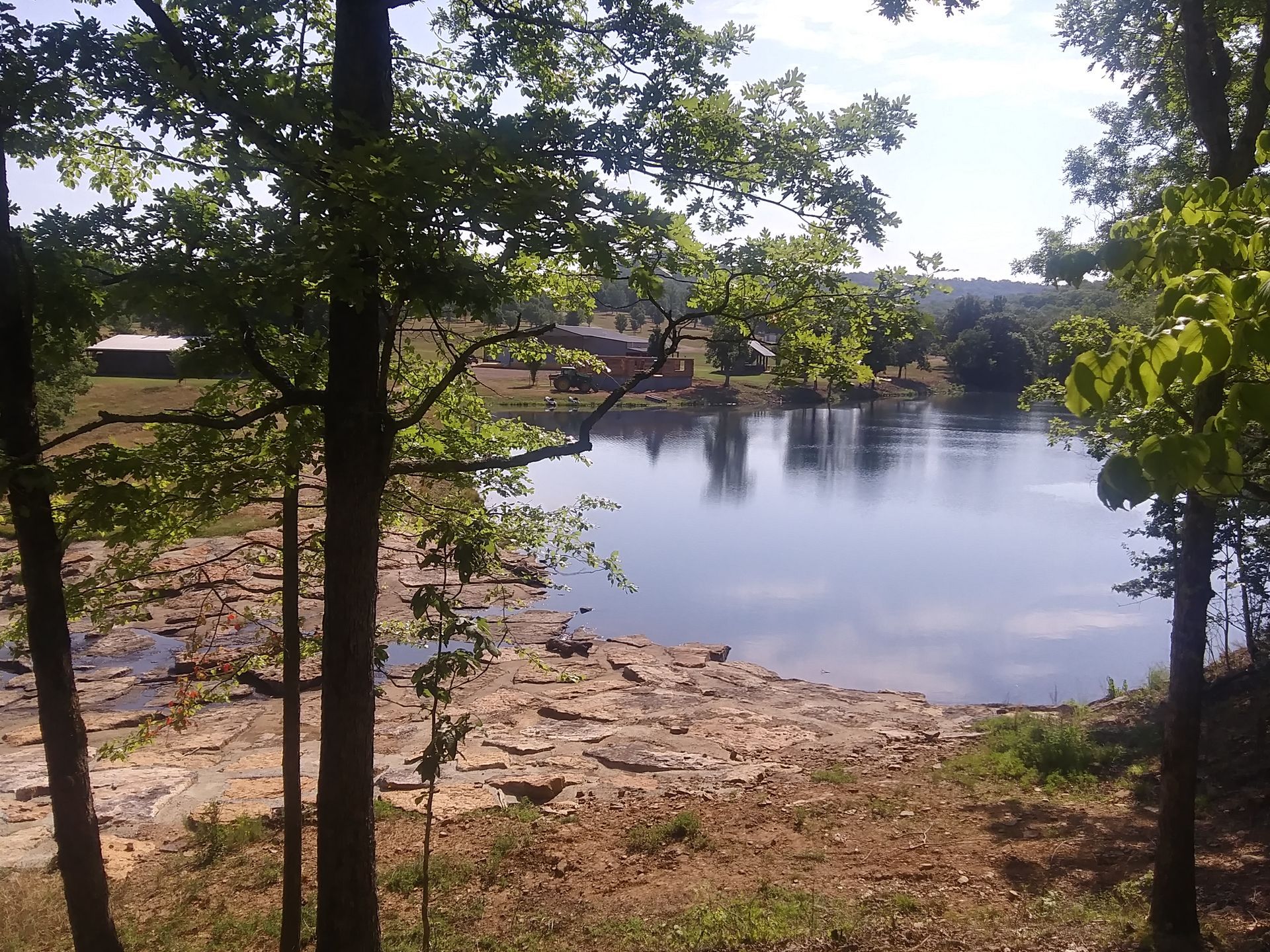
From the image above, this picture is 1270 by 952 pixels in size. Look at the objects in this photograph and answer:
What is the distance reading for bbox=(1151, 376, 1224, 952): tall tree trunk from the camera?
19.3ft

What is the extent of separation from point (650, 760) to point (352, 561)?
7605 mm

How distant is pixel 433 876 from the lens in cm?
768

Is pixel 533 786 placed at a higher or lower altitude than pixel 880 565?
higher

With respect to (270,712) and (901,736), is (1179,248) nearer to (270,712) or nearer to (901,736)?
(901,736)

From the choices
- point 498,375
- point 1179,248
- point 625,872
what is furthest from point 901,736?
point 498,375

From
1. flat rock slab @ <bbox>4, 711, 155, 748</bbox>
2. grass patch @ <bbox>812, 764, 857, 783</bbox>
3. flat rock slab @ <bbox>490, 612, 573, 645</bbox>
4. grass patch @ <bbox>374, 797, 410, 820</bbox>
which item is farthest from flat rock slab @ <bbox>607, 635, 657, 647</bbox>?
grass patch @ <bbox>374, 797, 410, 820</bbox>

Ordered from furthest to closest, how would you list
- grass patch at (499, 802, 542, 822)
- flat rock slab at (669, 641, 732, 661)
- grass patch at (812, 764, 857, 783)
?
flat rock slab at (669, 641, 732, 661), grass patch at (812, 764, 857, 783), grass patch at (499, 802, 542, 822)

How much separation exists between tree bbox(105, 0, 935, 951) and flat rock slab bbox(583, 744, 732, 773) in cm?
608

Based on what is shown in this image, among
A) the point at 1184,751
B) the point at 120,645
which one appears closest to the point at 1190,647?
the point at 1184,751

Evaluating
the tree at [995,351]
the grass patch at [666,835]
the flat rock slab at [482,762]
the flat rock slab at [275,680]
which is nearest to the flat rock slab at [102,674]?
the flat rock slab at [275,680]

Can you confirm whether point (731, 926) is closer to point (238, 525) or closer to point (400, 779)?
point (400, 779)

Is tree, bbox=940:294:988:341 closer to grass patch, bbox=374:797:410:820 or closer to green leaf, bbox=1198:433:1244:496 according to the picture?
grass patch, bbox=374:797:410:820

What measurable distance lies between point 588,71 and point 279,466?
3120mm

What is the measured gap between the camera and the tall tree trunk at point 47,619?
4.38 metres
